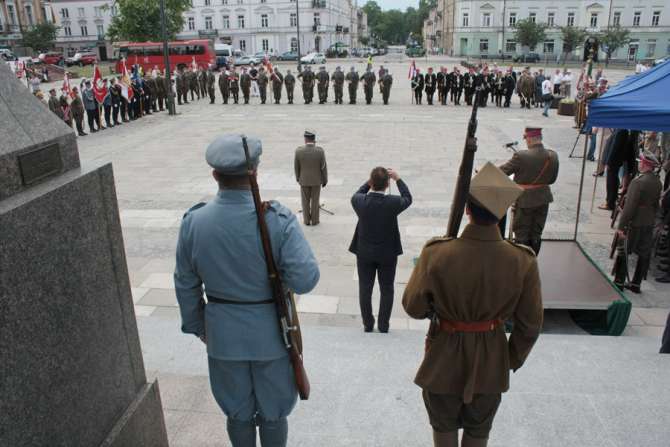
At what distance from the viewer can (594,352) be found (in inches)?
172

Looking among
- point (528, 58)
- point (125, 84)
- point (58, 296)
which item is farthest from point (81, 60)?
point (58, 296)

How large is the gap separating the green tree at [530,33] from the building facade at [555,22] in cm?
194

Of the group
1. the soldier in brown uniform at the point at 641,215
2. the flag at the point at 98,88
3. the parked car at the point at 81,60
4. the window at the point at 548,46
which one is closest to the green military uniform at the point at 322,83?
the flag at the point at 98,88

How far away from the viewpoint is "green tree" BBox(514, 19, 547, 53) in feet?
198

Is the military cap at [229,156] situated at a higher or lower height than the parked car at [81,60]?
lower

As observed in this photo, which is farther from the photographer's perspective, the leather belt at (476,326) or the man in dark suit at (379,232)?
the man in dark suit at (379,232)

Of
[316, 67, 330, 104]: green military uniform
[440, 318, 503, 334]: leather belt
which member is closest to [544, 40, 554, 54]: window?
[316, 67, 330, 104]: green military uniform

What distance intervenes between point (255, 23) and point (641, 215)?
7186 centimetres

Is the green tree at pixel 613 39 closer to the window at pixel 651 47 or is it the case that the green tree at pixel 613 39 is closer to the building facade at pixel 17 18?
the window at pixel 651 47

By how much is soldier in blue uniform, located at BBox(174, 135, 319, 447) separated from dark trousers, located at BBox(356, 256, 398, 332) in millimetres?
2409

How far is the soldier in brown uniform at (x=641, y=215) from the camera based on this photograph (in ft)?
19.3

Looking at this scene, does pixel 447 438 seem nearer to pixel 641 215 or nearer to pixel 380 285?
pixel 380 285

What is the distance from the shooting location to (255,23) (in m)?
71.2

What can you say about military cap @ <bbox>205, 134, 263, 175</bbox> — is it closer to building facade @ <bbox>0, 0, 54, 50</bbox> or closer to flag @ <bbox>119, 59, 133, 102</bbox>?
flag @ <bbox>119, 59, 133, 102</bbox>
